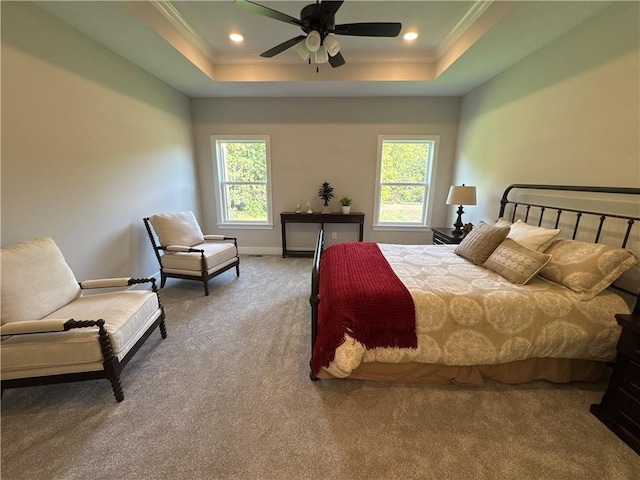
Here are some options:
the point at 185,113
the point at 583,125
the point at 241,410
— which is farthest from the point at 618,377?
the point at 185,113

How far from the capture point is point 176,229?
3.30 meters

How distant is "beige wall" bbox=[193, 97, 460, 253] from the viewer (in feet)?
13.8

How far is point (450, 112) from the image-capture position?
4.18 metres

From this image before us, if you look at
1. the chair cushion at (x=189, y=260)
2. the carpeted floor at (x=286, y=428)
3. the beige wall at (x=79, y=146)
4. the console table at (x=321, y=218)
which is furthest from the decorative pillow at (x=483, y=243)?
the beige wall at (x=79, y=146)

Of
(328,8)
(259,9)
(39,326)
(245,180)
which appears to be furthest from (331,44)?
(245,180)

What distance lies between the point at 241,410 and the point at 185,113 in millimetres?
4359

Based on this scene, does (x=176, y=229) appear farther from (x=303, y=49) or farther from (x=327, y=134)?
(x=327, y=134)

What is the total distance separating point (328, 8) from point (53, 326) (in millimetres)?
2655

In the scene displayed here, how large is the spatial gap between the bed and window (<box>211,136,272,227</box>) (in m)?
3.06

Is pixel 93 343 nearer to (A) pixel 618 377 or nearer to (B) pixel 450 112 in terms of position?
(A) pixel 618 377

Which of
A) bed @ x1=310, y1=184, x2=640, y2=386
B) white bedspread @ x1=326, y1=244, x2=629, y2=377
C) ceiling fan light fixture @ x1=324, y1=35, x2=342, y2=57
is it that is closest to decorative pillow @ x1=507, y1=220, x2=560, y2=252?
bed @ x1=310, y1=184, x2=640, y2=386

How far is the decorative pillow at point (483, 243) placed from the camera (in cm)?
235

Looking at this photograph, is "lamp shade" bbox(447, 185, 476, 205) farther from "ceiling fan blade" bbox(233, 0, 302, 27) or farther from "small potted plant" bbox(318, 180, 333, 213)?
A: "ceiling fan blade" bbox(233, 0, 302, 27)

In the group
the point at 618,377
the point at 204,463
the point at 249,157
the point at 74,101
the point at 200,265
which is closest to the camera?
the point at 204,463
